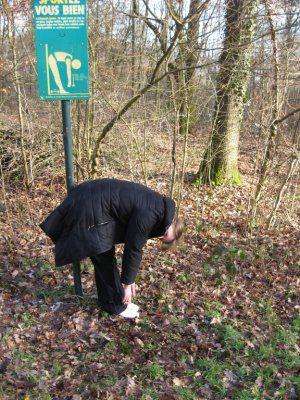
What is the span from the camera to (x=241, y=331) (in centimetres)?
408

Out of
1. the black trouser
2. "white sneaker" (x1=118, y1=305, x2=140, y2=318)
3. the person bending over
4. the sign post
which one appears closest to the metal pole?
the sign post

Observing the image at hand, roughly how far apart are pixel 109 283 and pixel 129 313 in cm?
44

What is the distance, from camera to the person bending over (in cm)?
337

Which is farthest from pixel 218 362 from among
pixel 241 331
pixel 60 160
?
pixel 60 160

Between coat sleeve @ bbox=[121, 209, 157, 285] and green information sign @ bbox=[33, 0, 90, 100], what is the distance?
1.22m

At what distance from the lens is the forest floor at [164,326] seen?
3281 millimetres

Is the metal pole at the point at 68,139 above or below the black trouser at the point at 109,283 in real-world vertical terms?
above

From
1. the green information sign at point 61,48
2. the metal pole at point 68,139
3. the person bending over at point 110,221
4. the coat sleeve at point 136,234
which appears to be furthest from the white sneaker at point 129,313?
the green information sign at point 61,48

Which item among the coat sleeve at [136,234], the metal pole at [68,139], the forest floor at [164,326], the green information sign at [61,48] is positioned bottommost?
the forest floor at [164,326]

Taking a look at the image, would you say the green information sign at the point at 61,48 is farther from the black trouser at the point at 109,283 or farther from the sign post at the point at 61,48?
the black trouser at the point at 109,283

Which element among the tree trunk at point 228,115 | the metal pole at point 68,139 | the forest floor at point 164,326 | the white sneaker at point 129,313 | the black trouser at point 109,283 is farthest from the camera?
the tree trunk at point 228,115

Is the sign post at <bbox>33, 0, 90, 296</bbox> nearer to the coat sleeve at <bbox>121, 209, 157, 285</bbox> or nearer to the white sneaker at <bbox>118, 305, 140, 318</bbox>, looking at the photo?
the coat sleeve at <bbox>121, 209, 157, 285</bbox>

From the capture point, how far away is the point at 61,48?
11.1 feet

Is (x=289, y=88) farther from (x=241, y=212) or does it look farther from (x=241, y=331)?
(x=241, y=331)
